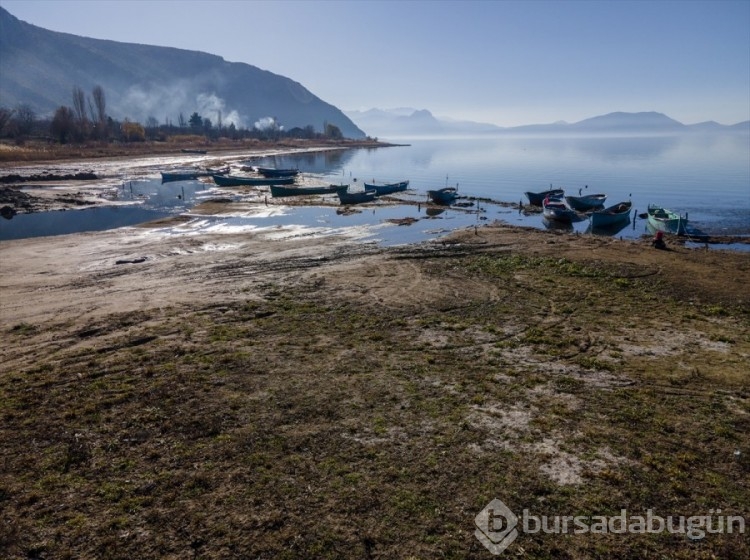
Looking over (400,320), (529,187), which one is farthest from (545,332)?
(529,187)

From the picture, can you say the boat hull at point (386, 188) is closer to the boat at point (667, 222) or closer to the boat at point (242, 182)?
the boat at point (242, 182)

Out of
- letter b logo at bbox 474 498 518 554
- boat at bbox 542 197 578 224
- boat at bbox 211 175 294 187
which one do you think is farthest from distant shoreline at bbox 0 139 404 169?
letter b logo at bbox 474 498 518 554

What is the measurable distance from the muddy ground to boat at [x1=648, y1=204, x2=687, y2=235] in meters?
18.1

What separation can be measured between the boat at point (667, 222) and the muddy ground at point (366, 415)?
18.1 metres

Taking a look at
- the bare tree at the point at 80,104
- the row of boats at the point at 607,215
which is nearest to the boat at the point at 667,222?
the row of boats at the point at 607,215

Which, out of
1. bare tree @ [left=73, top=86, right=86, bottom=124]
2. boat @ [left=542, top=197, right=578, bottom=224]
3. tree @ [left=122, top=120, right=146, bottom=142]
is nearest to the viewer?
boat @ [left=542, top=197, right=578, bottom=224]

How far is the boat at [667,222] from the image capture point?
3878 centimetres

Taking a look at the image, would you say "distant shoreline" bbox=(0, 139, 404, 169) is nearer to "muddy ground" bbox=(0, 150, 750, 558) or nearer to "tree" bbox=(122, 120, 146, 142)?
"tree" bbox=(122, 120, 146, 142)

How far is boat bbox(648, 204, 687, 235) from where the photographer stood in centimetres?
3878

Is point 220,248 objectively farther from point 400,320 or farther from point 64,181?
point 64,181

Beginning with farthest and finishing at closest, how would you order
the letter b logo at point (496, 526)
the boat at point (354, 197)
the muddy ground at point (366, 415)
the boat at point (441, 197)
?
the boat at point (441, 197) < the boat at point (354, 197) < the muddy ground at point (366, 415) < the letter b logo at point (496, 526)

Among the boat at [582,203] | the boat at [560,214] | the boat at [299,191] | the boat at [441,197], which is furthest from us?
the boat at [299,191]

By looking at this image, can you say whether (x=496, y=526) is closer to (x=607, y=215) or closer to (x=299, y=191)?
(x=607, y=215)

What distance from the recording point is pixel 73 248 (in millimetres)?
32906
